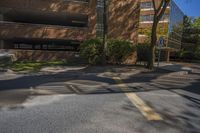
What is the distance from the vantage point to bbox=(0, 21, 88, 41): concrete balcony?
23.4m

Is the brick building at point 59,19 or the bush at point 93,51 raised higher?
the brick building at point 59,19

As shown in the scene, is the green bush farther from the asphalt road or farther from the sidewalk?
the asphalt road

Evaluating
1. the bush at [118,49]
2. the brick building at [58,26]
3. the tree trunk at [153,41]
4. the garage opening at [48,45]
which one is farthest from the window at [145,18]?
the tree trunk at [153,41]

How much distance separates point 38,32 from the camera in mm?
24156

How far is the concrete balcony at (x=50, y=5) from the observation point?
2369cm

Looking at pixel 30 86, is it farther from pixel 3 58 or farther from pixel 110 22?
pixel 110 22

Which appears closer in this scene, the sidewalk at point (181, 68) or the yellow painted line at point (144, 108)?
the yellow painted line at point (144, 108)

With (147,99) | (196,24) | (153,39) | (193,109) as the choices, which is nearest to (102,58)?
(153,39)

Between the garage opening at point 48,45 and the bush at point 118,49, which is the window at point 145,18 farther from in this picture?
the bush at point 118,49

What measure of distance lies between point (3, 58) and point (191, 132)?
18583mm

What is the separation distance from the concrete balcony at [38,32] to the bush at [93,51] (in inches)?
216

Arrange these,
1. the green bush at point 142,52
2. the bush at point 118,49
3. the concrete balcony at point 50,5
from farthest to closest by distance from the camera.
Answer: the green bush at point 142,52 → the concrete balcony at point 50,5 → the bush at point 118,49

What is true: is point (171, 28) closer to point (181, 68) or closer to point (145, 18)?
point (181, 68)

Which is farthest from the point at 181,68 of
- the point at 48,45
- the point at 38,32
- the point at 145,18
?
the point at 145,18
